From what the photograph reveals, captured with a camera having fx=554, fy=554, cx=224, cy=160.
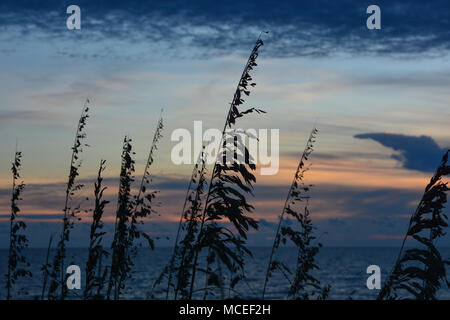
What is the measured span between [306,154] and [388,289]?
10.4 ft

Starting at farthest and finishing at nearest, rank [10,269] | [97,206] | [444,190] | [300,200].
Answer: [10,269], [300,200], [97,206], [444,190]
